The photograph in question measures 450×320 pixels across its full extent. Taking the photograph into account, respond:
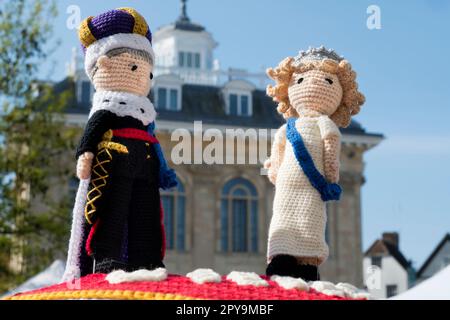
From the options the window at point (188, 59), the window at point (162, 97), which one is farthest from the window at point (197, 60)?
the window at point (162, 97)

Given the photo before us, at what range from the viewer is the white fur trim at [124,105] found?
4759 millimetres

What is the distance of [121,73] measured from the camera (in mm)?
4848

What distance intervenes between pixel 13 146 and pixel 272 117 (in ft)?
34.8

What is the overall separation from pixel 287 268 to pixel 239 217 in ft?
63.9

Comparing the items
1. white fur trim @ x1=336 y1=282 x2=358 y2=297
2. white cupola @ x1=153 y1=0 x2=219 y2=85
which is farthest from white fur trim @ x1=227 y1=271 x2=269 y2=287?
white cupola @ x1=153 y1=0 x2=219 y2=85

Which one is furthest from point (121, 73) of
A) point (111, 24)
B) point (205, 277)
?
point (205, 277)

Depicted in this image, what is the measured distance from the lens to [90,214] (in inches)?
179

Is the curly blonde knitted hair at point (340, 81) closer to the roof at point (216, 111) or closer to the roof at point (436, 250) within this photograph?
the roof at point (216, 111)

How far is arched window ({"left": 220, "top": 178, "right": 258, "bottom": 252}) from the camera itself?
2394 centimetres

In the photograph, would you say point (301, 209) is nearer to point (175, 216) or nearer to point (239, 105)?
point (175, 216)

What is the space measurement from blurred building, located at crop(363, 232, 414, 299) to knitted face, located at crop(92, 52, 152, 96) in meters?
20.0

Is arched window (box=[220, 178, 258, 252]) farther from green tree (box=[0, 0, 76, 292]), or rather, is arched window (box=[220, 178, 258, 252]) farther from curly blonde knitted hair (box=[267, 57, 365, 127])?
curly blonde knitted hair (box=[267, 57, 365, 127])
